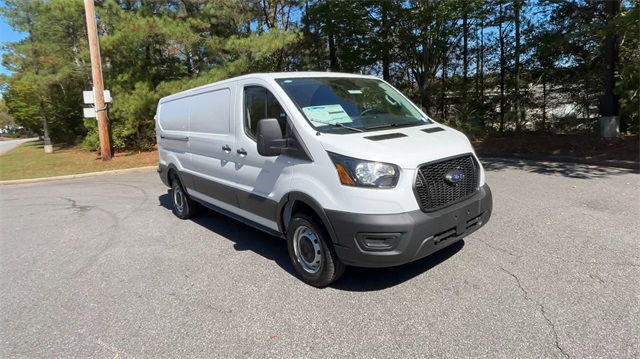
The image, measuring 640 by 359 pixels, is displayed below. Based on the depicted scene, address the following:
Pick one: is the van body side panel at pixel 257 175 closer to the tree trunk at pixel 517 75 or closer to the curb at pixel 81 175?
the curb at pixel 81 175

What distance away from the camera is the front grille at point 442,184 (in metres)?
3.31

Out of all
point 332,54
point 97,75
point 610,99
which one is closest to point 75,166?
point 97,75

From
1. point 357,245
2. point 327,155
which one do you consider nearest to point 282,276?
point 357,245

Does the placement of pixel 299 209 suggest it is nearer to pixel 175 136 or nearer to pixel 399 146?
pixel 399 146

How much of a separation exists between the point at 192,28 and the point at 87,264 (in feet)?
42.4

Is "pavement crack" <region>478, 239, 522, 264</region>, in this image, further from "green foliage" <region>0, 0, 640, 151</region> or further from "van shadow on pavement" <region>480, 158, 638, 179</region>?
"green foliage" <region>0, 0, 640, 151</region>

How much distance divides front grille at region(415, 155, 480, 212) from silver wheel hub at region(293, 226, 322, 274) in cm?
102

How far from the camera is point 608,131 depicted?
A: 36.6 ft

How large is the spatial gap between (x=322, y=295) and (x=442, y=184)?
1.44 meters

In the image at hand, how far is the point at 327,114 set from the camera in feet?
12.9

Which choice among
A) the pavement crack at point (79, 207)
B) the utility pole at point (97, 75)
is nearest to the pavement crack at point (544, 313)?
the pavement crack at point (79, 207)

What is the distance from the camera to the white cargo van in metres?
3.22

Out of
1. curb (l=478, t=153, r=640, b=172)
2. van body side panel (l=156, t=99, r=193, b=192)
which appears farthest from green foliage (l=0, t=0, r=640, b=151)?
van body side panel (l=156, t=99, r=193, b=192)

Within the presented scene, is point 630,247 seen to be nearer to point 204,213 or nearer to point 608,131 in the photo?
point 204,213
